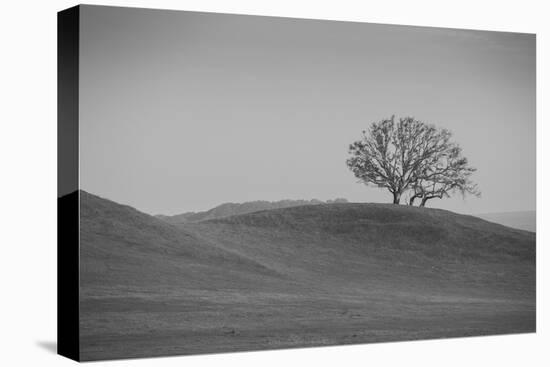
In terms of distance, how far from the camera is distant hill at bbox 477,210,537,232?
15.6m

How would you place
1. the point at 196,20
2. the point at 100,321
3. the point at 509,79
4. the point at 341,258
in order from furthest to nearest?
the point at 509,79
the point at 341,258
the point at 196,20
the point at 100,321

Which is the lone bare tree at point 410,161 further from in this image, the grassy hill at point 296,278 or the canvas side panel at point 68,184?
the canvas side panel at point 68,184

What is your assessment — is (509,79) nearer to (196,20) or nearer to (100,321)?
(196,20)

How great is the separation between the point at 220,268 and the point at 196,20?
309cm

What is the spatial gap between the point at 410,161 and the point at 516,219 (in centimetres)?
182

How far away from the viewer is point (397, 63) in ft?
49.3

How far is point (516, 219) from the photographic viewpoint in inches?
619

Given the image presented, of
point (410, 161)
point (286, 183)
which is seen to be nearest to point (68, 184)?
point (286, 183)

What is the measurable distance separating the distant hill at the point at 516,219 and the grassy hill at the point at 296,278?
100 mm

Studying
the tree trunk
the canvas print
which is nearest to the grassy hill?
the canvas print

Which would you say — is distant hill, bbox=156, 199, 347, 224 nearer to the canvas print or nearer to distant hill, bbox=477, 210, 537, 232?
the canvas print

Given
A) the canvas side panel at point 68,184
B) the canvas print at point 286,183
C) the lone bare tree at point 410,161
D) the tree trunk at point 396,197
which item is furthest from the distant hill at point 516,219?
the canvas side panel at point 68,184

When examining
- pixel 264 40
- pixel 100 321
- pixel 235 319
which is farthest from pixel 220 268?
pixel 264 40

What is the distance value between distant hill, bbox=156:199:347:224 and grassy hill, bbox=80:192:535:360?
0.24 ft
